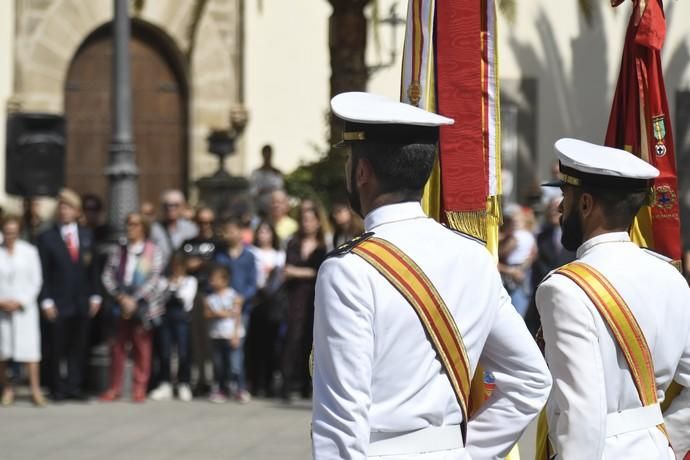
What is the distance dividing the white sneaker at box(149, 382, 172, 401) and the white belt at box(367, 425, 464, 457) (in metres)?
10.2

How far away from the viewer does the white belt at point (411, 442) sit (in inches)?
155

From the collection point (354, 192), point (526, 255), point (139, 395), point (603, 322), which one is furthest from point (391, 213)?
point (526, 255)

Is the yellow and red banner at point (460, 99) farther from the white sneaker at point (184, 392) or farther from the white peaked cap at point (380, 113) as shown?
the white sneaker at point (184, 392)

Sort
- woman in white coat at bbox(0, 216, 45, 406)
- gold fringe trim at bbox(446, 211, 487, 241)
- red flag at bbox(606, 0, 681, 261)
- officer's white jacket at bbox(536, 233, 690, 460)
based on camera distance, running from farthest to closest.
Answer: woman in white coat at bbox(0, 216, 45, 406), red flag at bbox(606, 0, 681, 261), gold fringe trim at bbox(446, 211, 487, 241), officer's white jacket at bbox(536, 233, 690, 460)

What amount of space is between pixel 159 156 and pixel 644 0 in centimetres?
1771

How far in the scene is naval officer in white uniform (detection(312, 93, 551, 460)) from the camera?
382 cm

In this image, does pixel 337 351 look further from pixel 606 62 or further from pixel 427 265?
pixel 606 62

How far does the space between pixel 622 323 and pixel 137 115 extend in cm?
1915

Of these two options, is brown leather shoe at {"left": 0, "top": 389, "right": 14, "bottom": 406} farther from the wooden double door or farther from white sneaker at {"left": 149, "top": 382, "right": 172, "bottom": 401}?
the wooden double door

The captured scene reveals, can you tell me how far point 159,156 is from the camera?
929 inches

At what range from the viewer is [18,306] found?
44.0 ft

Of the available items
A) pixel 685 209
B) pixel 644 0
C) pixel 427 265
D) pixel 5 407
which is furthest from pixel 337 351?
pixel 685 209

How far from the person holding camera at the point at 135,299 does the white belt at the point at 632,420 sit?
9265mm

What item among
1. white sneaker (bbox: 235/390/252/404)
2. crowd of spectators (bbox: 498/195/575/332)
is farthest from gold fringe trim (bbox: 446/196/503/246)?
white sneaker (bbox: 235/390/252/404)
